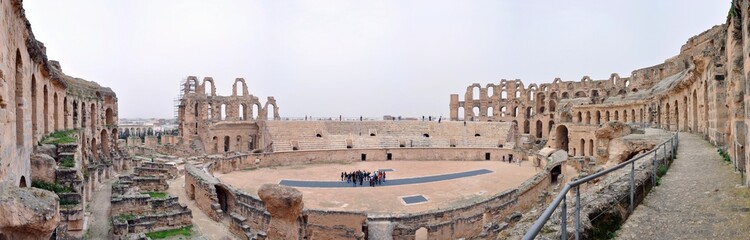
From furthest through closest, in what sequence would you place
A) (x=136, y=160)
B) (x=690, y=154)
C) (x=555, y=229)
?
(x=136, y=160)
(x=690, y=154)
(x=555, y=229)

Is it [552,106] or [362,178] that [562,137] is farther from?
[362,178]

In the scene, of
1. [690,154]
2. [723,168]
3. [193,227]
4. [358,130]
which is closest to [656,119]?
[690,154]

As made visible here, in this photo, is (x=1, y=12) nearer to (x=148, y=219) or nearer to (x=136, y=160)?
(x=148, y=219)

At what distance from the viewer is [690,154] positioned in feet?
30.1

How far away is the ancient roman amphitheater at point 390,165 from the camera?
17.0 feet

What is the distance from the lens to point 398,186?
67.8 feet

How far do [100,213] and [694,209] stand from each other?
1678cm

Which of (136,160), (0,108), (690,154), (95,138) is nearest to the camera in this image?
(0,108)

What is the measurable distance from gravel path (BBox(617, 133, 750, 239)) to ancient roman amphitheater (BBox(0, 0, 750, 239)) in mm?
21

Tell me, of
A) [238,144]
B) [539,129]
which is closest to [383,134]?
[238,144]

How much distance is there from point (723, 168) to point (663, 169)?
106 cm

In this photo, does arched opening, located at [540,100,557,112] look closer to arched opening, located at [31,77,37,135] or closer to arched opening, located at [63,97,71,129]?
arched opening, located at [63,97,71,129]

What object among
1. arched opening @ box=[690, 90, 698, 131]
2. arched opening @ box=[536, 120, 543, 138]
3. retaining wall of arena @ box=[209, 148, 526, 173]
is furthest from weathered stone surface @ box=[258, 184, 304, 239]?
arched opening @ box=[536, 120, 543, 138]

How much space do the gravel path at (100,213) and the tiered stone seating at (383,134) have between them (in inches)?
548
